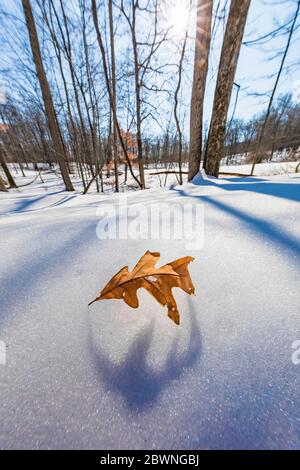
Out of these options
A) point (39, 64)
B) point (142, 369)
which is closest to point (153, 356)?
point (142, 369)

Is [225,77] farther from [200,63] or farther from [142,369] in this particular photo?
[142,369]

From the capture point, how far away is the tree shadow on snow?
0.32m

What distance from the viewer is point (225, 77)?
8.63 ft

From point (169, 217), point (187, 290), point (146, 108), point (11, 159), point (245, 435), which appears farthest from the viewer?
point (11, 159)

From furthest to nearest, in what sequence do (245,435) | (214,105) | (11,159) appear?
(11,159) < (214,105) < (245,435)

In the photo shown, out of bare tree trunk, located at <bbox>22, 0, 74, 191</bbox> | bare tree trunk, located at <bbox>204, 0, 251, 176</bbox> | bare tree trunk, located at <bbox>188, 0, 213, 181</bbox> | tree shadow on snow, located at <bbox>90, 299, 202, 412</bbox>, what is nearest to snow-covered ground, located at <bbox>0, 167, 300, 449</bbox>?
tree shadow on snow, located at <bbox>90, 299, 202, 412</bbox>

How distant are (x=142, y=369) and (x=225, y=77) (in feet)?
12.0

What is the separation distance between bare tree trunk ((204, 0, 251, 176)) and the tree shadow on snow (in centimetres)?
327

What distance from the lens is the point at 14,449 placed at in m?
0.27

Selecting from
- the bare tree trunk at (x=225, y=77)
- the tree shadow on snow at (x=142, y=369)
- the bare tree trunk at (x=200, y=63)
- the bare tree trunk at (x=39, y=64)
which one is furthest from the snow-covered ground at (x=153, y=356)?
the bare tree trunk at (x=39, y=64)

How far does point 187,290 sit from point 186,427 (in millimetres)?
251

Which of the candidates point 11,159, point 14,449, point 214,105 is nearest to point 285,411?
point 14,449

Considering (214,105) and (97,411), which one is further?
(214,105)
